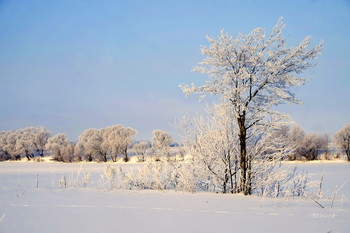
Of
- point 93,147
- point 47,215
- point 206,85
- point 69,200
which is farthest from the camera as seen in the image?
point 93,147

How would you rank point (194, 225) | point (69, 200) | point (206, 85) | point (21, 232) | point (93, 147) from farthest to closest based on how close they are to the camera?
point (93, 147)
point (206, 85)
point (69, 200)
point (194, 225)
point (21, 232)

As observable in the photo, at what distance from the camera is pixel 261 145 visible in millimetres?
9828

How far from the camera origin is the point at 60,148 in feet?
265

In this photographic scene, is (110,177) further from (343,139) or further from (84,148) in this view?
(84,148)

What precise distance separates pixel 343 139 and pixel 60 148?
67582mm

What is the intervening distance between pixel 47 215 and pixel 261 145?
22.4 ft

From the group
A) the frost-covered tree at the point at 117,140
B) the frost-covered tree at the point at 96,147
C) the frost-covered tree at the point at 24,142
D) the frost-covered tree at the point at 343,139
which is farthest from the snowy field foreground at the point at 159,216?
the frost-covered tree at the point at 24,142

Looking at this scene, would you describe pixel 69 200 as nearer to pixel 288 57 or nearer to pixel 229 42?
pixel 229 42

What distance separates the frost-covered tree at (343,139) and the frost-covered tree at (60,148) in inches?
2484

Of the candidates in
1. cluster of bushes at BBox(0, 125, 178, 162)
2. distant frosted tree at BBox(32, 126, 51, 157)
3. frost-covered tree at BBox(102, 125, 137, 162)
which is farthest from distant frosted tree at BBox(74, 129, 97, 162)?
distant frosted tree at BBox(32, 126, 51, 157)

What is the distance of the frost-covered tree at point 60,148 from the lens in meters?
78.5

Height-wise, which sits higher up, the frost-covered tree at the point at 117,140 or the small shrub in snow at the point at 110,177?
the frost-covered tree at the point at 117,140

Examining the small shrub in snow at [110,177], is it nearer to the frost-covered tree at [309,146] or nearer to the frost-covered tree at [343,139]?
the frost-covered tree at [309,146]

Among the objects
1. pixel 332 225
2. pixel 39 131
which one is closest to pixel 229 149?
pixel 332 225
